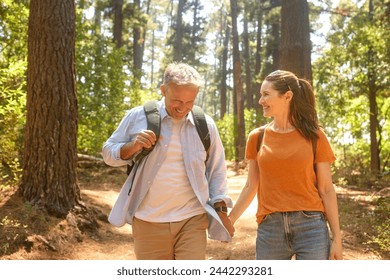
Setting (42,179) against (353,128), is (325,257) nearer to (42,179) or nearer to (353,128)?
(42,179)

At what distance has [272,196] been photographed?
3.12 metres

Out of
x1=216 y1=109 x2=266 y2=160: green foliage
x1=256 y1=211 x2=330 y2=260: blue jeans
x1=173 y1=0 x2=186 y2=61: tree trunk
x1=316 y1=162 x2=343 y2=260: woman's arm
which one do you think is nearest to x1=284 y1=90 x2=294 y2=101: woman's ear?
x1=316 y1=162 x2=343 y2=260: woman's arm

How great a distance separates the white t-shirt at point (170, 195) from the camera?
3229mm

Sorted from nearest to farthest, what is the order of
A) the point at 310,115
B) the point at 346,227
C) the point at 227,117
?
the point at 310,115
the point at 346,227
the point at 227,117

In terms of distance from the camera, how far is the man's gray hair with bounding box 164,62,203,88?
314 cm

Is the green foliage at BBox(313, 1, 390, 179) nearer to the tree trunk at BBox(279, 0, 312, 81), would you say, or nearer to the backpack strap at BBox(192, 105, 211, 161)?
the tree trunk at BBox(279, 0, 312, 81)

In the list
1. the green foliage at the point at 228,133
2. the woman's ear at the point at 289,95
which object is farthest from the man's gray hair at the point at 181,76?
the green foliage at the point at 228,133

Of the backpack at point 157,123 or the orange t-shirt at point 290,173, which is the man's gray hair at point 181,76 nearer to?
the backpack at point 157,123

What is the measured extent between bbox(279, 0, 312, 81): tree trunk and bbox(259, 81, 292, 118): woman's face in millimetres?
5521

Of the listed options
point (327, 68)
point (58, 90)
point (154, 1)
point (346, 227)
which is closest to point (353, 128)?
point (327, 68)

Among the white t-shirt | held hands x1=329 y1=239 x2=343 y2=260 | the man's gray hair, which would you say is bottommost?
held hands x1=329 y1=239 x2=343 y2=260

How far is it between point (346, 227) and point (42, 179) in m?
4.79

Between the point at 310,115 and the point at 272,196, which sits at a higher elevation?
the point at 310,115

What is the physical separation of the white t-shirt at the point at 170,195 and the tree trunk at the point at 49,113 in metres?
3.99
